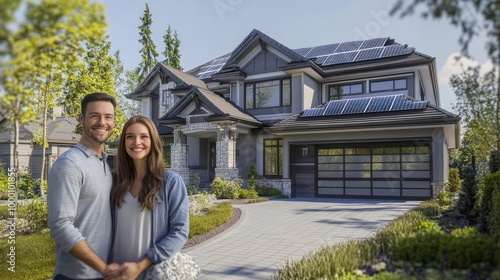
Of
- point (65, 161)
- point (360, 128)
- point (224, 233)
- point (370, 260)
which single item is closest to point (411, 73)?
point (360, 128)

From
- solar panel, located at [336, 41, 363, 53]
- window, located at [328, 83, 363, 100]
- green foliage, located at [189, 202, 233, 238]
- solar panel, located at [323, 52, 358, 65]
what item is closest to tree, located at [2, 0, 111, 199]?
green foliage, located at [189, 202, 233, 238]

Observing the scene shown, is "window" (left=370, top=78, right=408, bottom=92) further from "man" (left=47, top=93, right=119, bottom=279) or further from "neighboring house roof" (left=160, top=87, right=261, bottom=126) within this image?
"man" (left=47, top=93, right=119, bottom=279)

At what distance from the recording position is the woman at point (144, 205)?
7.82 ft

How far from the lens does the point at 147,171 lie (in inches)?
103

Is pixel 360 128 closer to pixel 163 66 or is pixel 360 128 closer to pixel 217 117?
pixel 217 117

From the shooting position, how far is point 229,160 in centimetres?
1772

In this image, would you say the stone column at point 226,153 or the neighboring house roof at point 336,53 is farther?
the neighboring house roof at point 336,53

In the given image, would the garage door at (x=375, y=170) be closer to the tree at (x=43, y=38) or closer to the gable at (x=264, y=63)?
the gable at (x=264, y=63)

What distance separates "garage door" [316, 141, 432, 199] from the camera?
15312 millimetres

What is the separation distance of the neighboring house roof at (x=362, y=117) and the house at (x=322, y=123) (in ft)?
0.14

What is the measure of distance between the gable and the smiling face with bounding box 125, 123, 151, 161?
55.9 feet

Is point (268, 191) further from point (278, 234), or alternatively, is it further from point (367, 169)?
point (278, 234)

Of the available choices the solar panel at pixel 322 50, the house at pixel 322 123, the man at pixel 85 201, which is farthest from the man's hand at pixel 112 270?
the solar panel at pixel 322 50

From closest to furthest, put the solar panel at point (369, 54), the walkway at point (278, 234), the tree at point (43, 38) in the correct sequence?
the tree at point (43, 38)
the walkway at point (278, 234)
the solar panel at point (369, 54)
